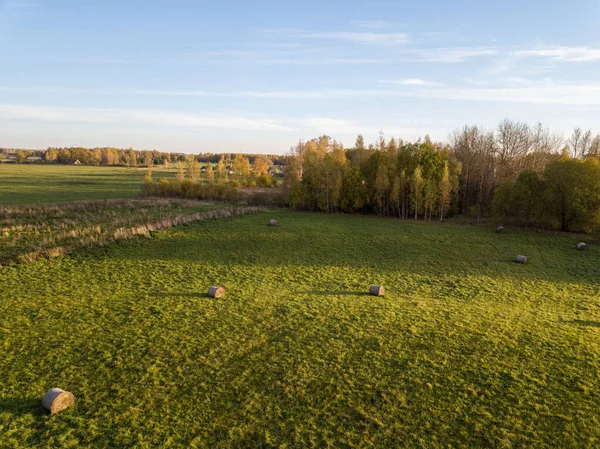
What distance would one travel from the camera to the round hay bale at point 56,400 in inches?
334

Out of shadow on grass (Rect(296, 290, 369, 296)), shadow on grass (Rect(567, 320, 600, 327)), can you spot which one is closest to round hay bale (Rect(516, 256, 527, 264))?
shadow on grass (Rect(567, 320, 600, 327))

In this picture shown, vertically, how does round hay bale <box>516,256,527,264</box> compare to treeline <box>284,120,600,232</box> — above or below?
below

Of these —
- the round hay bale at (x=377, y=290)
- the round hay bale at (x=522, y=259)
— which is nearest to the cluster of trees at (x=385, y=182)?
the round hay bale at (x=522, y=259)

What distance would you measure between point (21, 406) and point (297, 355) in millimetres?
7431

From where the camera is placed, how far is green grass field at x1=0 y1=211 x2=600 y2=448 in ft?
27.0

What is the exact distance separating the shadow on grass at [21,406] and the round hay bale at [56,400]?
264 millimetres

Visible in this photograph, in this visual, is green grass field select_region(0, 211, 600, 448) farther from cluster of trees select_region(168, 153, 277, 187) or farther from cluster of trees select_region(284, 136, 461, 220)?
cluster of trees select_region(168, 153, 277, 187)

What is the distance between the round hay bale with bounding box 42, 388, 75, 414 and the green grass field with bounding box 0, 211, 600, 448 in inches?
8.0

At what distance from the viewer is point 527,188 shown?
1378 inches

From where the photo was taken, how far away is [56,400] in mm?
8508

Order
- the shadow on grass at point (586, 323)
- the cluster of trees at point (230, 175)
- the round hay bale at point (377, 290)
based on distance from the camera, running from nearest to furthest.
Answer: the shadow on grass at point (586, 323) < the round hay bale at point (377, 290) < the cluster of trees at point (230, 175)

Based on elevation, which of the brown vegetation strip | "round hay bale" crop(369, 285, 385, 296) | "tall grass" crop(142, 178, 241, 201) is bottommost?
"round hay bale" crop(369, 285, 385, 296)

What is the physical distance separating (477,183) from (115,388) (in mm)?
51880

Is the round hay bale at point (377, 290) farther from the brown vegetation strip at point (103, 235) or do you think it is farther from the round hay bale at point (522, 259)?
the brown vegetation strip at point (103, 235)
